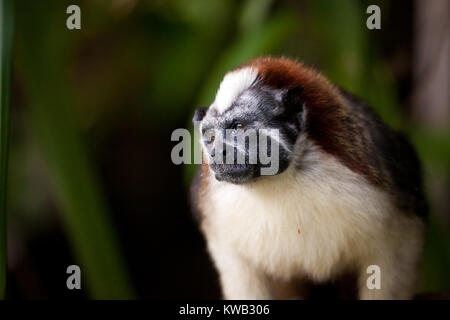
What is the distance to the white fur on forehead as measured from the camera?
1.53 metres

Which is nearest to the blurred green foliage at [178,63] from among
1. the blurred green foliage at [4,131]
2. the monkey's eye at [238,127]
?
the monkey's eye at [238,127]

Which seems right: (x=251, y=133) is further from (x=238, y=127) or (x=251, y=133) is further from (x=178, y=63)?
(x=178, y=63)

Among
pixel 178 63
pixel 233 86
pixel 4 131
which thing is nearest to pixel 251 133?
pixel 233 86

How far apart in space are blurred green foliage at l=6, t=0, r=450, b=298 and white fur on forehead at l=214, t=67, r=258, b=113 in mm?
346

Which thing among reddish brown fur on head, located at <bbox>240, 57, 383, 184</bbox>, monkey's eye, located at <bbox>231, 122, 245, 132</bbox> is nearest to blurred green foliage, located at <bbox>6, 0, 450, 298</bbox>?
reddish brown fur on head, located at <bbox>240, 57, 383, 184</bbox>

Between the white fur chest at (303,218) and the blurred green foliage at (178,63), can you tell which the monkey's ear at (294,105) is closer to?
the white fur chest at (303,218)

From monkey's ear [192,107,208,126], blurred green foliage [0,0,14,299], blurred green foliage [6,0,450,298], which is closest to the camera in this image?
blurred green foliage [0,0,14,299]

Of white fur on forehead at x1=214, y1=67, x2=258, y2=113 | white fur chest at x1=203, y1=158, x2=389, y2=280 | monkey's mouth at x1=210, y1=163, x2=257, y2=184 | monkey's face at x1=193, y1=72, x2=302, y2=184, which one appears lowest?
white fur chest at x1=203, y1=158, x2=389, y2=280

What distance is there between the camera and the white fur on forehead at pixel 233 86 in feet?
5.02

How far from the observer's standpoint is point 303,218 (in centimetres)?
172

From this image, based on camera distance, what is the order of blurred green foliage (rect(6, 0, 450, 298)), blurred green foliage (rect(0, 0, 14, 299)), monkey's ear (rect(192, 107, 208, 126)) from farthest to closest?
1. blurred green foliage (rect(6, 0, 450, 298))
2. monkey's ear (rect(192, 107, 208, 126))
3. blurred green foliage (rect(0, 0, 14, 299))

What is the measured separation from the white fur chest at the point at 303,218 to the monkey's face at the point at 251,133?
0.33ft

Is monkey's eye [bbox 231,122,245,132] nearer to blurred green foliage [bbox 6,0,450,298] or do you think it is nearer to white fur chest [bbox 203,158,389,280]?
white fur chest [bbox 203,158,389,280]

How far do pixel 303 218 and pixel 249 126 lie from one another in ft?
1.21
